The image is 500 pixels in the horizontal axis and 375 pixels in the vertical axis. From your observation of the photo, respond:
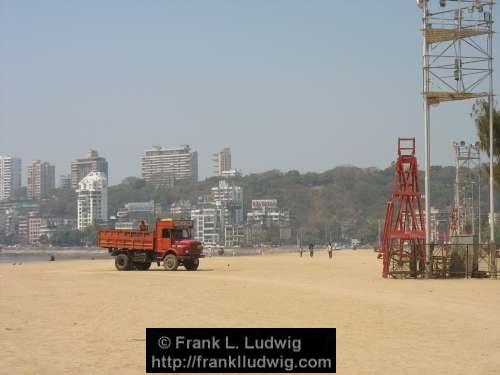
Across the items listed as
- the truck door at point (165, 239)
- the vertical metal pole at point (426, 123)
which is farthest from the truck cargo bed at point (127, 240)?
the vertical metal pole at point (426, 123)

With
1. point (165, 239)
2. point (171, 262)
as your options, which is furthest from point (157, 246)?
point (171, 262)

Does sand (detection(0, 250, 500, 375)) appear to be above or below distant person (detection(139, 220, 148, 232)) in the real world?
below

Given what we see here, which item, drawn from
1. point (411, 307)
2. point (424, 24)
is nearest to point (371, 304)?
point (411, 307)

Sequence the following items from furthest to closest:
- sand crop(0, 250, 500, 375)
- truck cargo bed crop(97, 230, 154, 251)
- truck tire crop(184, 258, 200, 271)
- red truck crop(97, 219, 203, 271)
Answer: truck tire crop(184, 258, 200, 271) → truck cargo bed crop(97, 230, 154, 251) → red truck crop(97, 219, 203, 271) → sand crop(0, 250, 500, 375)

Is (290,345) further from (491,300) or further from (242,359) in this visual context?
(491,300)

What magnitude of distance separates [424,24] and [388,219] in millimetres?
8997

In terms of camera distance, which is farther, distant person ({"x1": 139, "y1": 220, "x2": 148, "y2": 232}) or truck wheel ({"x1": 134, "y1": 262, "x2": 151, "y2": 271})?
distant person ({"x1": 139, "y1": 220, "x2": 148, "y2": 232})

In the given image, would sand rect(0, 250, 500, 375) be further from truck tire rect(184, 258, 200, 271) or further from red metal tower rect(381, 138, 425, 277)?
truck tire rect(184, 258, 200, 271)

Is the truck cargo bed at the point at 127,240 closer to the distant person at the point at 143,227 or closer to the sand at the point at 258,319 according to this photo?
the distant person at the point at 143,227

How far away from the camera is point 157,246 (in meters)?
41.4
